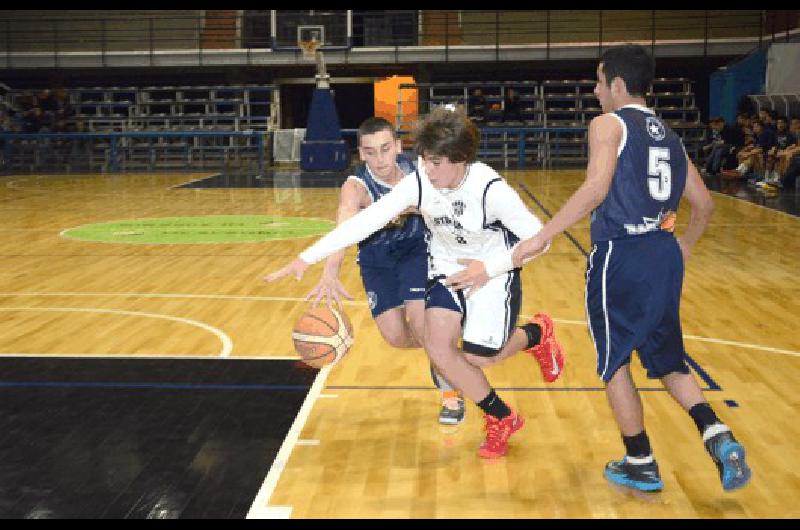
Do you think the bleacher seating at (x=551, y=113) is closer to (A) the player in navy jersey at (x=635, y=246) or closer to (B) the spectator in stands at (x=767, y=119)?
(B) the spectator in stands at (x=767, y=119)

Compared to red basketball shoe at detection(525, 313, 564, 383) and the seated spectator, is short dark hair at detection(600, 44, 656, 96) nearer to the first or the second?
red basketball shoe at detection(525, 313, 564, 383)

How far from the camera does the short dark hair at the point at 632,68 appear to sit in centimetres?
367

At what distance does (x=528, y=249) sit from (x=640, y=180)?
1.45 feet

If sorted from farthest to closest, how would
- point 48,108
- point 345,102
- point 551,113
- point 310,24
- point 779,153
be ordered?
1. point 345,102
2. point 310,24
3. point 551,113
4. point 48,108
5. point 779,153

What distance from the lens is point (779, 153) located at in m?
17.0

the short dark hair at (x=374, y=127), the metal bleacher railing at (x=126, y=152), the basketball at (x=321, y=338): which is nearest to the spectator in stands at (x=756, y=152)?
the metal bleacher railing at (x=126, y=152)

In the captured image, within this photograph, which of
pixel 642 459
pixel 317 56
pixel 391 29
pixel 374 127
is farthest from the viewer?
pixel 391 29

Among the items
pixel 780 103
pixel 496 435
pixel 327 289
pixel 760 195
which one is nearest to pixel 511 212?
pixel 327 289

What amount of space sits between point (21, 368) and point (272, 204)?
9875 mm

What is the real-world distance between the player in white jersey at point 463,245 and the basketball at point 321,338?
0.53 metres

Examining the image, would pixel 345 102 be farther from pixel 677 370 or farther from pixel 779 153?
pixel 677 370

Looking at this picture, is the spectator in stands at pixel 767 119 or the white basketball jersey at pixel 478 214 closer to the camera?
the white basketball jersey at pixel 478 214

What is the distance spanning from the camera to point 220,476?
13.2ft

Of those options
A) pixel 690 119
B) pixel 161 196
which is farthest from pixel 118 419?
pixel 690 119
